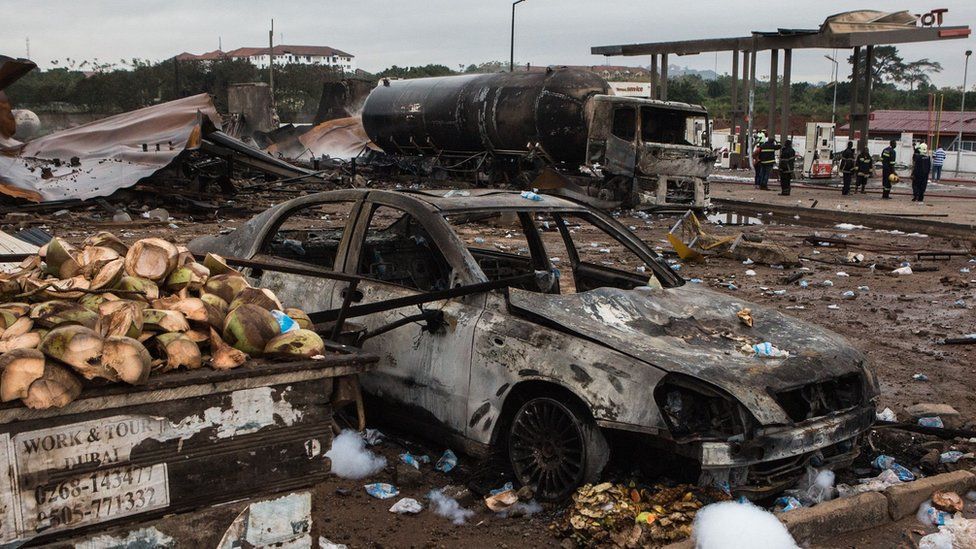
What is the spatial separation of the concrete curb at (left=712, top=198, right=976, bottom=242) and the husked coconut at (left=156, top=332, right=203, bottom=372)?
13.4m

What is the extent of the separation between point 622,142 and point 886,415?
12.5 metres

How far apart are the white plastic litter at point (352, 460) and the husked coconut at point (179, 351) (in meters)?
1.69

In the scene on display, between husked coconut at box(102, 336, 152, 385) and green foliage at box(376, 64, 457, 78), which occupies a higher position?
green foliage at box(376, 64, 457, 78)

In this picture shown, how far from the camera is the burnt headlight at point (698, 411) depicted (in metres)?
3.68

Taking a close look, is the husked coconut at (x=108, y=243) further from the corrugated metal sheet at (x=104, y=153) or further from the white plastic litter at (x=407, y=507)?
the corrugated metal sheet at (x=104, y=153)

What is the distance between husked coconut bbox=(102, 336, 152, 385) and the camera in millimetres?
2496

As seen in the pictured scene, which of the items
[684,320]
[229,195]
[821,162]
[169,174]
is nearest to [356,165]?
[229,195]

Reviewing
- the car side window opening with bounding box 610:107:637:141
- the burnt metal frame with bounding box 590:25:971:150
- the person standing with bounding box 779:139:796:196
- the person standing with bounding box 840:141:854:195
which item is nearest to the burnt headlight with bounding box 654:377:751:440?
the car side window opening with bounding box 610:107:637:141

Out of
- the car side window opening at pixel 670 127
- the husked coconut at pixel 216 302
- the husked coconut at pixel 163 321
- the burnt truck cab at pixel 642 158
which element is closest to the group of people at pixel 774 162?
the car side window opening at pixel 670 127

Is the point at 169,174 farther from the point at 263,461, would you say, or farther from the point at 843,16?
the point at 843,16

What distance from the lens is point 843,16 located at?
2509cm

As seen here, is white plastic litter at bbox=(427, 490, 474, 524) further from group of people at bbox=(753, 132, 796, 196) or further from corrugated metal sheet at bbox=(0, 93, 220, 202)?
group of people at bbox=(753, 132, 796, 196)

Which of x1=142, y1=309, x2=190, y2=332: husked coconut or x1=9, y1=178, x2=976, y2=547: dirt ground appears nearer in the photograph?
x1=142, y1=309, x2=190, y2=332: husked coconut

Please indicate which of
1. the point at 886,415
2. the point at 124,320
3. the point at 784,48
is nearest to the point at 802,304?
the point at 886,415
